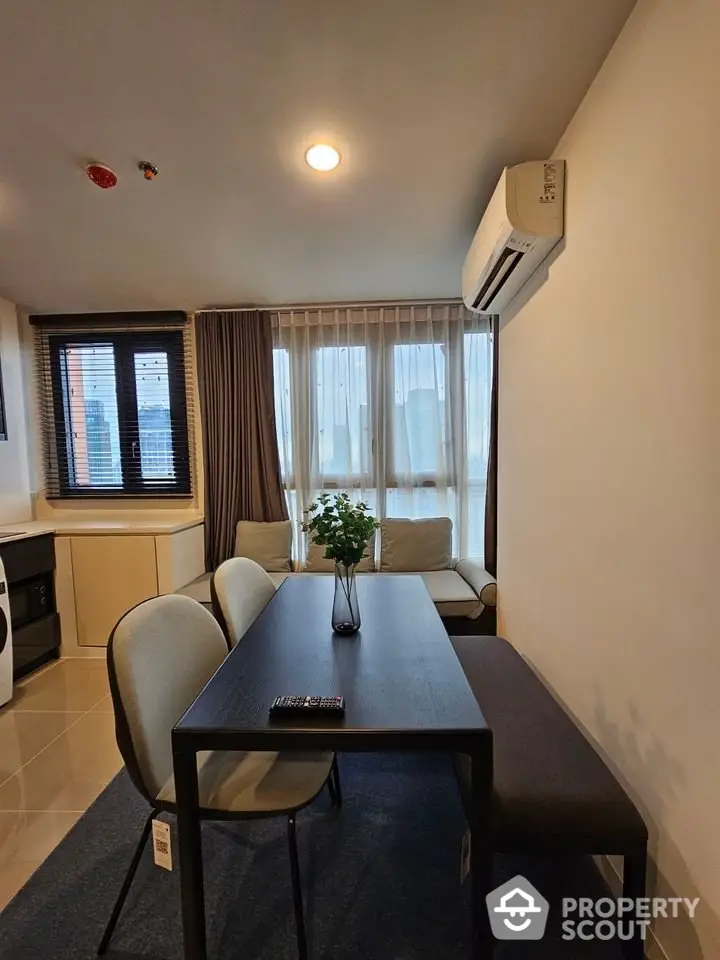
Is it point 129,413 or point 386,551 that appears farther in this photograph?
point 129,413

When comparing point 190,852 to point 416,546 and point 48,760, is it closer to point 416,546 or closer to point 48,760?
point 48,760

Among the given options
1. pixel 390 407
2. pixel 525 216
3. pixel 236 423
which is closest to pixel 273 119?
pixel 525 216

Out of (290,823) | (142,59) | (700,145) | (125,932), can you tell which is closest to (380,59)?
(142,59)

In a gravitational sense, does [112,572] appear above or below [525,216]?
→ below

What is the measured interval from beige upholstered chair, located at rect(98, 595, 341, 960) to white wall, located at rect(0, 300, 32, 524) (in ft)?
8.72

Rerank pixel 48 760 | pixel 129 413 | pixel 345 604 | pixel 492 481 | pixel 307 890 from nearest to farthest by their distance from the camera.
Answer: pixel 307 890 → pixel 345 604 → pixel 48 760 → pixel 492 481 → pixel 129 413

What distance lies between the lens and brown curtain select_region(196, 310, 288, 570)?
337 cm

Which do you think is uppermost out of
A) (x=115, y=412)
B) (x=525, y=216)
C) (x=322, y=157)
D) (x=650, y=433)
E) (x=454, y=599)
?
(x=322, y=157)

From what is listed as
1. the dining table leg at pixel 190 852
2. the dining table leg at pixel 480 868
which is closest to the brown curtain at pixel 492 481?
the dining table leg at pixel 480 868

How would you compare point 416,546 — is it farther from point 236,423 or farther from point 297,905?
point 297,905

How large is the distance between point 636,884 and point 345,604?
1021 mm

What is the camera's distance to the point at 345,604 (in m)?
1.60

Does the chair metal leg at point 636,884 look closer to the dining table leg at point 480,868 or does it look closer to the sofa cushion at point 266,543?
the dining table leg at point 480,868

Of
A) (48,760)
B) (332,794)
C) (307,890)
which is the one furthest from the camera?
(48,760)
